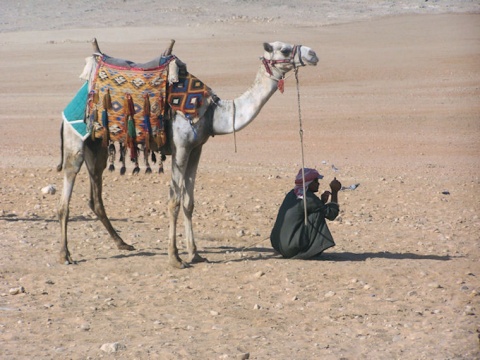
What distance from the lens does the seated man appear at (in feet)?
32.9

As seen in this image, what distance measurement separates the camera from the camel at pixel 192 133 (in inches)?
377

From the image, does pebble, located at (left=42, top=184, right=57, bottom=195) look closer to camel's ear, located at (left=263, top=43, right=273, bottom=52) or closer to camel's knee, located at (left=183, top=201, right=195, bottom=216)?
camel's knee, located at (left=183, top=201, right=195, bottom=216)

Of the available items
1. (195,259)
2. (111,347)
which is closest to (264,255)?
(195,259)

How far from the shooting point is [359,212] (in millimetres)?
12836

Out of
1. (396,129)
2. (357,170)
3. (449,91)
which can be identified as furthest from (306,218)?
(449,91)

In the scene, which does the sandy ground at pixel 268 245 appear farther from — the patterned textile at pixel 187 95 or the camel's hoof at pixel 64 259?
the patterned textile at pixel 187 95

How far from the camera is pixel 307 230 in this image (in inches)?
396

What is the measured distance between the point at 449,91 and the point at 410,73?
14.0 feet

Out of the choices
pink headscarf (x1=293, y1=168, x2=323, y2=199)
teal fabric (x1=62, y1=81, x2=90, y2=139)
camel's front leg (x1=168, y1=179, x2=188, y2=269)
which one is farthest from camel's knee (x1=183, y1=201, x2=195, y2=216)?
teal fabric (x1=62, y1=81, x2=90, y2=139)

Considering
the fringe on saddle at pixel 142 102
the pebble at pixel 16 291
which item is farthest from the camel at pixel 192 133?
the pebble at pixel 16 291

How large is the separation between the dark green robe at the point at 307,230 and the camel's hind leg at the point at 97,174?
179 centimetres

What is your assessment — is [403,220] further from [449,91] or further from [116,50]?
[116,50]

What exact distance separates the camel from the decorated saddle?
0.42ft

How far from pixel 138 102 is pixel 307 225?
2.09 meters
